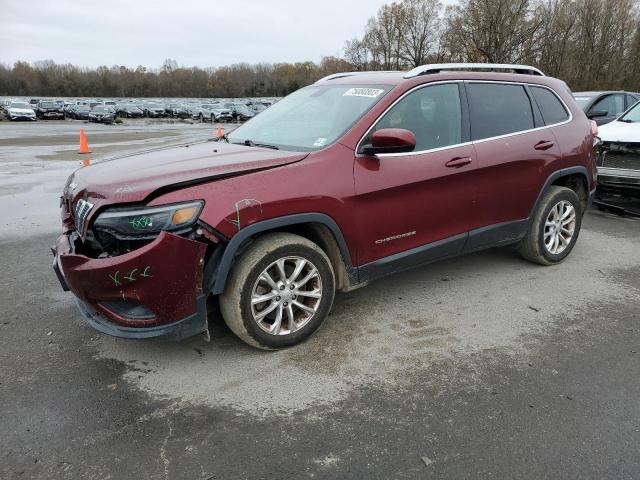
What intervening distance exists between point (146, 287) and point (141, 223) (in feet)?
1.19

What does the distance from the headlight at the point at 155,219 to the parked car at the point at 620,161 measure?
6348 mm

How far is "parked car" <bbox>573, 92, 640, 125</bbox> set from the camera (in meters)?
11.0

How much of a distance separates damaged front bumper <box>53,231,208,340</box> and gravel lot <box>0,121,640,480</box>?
384 mm

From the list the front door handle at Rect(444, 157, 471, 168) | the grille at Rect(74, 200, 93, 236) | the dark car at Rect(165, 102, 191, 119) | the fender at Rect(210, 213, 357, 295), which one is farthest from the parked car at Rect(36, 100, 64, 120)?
the fender at Rect(210, 213, 357, 295)

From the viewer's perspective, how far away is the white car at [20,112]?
4066 centimetres

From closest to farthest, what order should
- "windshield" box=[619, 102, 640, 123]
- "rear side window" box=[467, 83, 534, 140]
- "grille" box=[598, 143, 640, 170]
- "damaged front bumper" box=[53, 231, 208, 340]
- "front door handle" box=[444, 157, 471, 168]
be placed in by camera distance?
"damaged front bumper" box=[53, 231, 208, 340] → "front door handle" box=[444, 157, 471, 168] → "rear side window" box=[467, 83, 534, 140] → "grille" box=[598, 143, 640, 170] → "windshield" box=[619, 102, 640, 123]

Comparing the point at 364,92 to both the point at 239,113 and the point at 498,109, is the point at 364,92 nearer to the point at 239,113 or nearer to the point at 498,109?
the point at 498,109

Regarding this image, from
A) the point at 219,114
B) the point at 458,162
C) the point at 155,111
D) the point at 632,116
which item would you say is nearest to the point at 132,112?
the point at 155,111

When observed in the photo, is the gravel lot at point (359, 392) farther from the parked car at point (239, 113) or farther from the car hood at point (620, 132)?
the parked car at point (239, 113)

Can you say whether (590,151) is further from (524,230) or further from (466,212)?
(466,212)

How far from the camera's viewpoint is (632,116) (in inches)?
323

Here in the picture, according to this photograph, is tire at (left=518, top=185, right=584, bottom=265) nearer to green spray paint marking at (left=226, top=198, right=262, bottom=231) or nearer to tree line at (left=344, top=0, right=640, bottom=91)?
green spray paint marking at (left=226, top=198, right=262, bottom=231)

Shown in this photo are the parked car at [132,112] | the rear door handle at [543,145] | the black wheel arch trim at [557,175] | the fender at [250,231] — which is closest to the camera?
the fender at [250,231]

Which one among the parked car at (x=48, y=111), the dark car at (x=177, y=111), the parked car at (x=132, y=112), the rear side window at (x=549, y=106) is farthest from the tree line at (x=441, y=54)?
the rear side window at (x=549, y=106)
